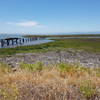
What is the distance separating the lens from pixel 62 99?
3.73m

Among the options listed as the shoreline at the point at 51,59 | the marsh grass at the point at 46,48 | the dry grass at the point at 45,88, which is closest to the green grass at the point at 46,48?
the marsh grass at the point at 46,48

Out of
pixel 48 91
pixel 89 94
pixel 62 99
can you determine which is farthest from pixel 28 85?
pixel 89 94

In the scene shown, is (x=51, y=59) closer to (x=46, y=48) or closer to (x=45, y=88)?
(x=45, y=88)

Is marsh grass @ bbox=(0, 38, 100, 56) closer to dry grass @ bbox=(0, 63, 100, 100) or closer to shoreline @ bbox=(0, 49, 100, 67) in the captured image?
shoreline @ bbox=(0, 49, 100, 67)

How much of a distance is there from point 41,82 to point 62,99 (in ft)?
4.60

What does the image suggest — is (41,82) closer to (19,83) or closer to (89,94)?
(19,83)

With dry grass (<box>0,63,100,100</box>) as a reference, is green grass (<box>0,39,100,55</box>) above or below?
below

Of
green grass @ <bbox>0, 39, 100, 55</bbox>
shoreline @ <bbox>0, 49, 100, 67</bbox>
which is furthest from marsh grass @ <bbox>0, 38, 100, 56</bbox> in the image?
shoreline @ <bbox>0, 49, 100, 67</bbox>

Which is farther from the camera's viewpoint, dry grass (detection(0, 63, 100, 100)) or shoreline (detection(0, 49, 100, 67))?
shoreline (detection(0, 49, 100, 67))

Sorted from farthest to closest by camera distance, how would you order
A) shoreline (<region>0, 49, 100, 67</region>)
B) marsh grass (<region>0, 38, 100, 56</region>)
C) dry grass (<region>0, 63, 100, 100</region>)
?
marsh grass (<region>0, 38, 100, 56</region>), shoreline (<region>0, 49, 100, 67</region>), dry grass (<region>0, 63, 100, 100</region>)

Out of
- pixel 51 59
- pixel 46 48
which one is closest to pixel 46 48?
pixel 46 48

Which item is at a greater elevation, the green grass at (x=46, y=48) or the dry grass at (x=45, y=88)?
the dry grass at (x=45, y=88)

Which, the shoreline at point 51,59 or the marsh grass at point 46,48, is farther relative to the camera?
the marsh grass at point 46,48

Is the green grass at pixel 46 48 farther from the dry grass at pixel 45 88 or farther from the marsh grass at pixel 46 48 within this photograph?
the dry grass at pixel 45 88
